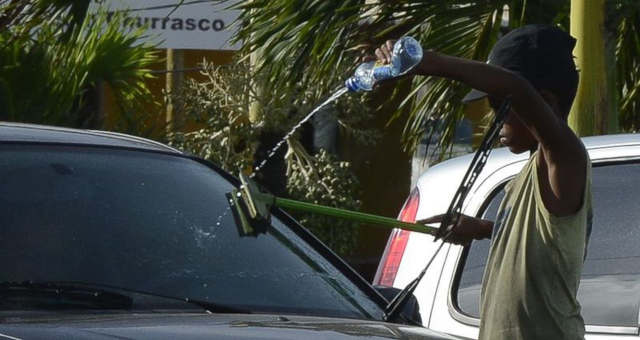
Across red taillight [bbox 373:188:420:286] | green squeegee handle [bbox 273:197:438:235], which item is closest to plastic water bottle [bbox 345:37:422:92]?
green squeegee handle [bbox 273:197:438:235]

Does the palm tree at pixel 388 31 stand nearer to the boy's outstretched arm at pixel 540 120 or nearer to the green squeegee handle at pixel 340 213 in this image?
the green squeegee handle at pixel 340 213

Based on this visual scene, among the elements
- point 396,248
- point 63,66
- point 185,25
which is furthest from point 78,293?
point 185,25

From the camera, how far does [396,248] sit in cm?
461

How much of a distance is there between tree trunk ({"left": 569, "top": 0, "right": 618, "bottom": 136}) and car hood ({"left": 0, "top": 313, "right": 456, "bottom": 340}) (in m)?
2.99

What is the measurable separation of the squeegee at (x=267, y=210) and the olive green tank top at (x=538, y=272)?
→ 10.8 inches

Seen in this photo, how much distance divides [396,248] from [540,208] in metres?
1.53

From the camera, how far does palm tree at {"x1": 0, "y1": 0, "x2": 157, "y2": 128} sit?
8.05 m

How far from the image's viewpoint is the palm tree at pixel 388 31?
6559 mm

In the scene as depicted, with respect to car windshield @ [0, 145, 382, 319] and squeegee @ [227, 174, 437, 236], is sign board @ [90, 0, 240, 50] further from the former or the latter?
squeegee @ [227, 174, 437, 236]

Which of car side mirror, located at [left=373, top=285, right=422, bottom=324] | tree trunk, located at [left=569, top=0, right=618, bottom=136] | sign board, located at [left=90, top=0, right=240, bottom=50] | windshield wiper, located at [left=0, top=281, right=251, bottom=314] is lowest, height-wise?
car side mirror, located at [left=373, top=285, right=422, bottom=324]

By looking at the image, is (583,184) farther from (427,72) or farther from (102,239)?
(102,239)

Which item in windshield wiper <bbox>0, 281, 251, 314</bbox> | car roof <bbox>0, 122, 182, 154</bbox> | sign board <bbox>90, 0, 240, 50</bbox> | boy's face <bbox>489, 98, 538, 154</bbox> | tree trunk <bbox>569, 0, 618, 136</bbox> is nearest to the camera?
boy's face <bbox>489, 98, 538, 154</bbox>

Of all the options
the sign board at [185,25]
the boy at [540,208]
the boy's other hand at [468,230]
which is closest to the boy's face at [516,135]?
the boy at [540,208]

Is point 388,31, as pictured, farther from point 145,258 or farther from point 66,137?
point 145,258
